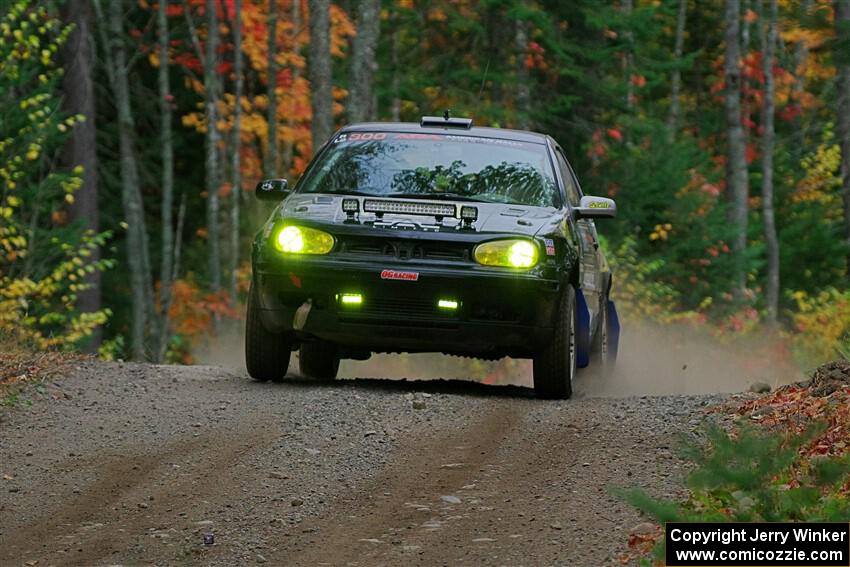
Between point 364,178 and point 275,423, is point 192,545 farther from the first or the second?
point 364,178

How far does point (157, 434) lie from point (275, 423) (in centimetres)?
70

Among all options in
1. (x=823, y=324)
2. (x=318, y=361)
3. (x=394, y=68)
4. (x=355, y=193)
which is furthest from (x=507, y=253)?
A: (x=823, y=324)

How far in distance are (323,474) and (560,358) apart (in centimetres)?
312

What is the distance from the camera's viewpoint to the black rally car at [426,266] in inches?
411

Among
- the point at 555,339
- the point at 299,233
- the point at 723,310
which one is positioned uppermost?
the point at 299,233

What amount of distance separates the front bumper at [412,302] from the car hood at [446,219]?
1.01ft

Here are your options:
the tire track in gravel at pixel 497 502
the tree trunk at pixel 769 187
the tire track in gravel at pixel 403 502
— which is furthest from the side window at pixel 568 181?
the tree trunk at pixel 769 187

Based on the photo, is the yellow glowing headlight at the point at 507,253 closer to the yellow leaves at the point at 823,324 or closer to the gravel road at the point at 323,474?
the gravel road at the point at 323,474

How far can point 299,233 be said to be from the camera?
10.7m

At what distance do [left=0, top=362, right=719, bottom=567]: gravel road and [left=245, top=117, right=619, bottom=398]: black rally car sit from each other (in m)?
0.40

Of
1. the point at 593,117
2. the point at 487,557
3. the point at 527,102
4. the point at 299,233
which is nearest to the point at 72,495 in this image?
the point at 487,557

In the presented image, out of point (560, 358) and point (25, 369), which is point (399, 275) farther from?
point (25, 369)

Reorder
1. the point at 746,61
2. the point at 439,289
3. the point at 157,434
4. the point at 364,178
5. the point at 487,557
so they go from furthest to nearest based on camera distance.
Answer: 1. the point at 746,61
2. the point at 364,178
3. the point at 439,289
4. the point at 157,434
5. the point at 487,557
